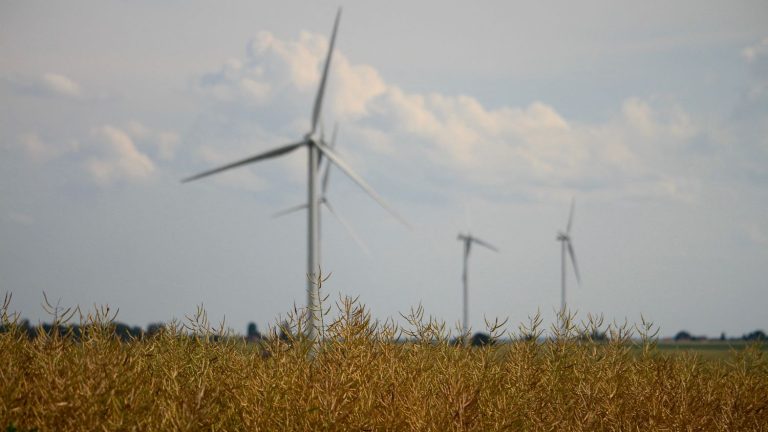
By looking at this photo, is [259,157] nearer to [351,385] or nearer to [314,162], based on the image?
[314,162]

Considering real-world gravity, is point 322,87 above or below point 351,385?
above

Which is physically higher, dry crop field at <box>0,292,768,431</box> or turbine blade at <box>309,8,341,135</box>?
turbine blade at <box>309,8,341,135</box>

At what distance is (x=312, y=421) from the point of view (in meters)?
14.1

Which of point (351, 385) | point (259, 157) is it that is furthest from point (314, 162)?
point (351, 385)

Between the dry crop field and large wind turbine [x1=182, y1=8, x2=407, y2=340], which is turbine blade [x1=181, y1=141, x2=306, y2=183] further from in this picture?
the dry crop field

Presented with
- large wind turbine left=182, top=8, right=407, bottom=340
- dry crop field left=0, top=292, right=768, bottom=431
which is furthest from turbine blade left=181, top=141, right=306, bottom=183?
dry crop field left=0, top=292, right=768, bottom=431

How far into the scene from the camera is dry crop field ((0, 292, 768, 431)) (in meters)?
13.6

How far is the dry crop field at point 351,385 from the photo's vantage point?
1359 cm

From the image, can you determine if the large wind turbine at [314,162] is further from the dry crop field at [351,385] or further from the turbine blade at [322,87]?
the dry crop field at [351,385]

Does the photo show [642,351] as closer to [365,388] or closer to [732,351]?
[732,351]

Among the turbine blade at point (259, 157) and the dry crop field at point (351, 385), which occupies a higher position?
the turbine blade at point (259, 157)

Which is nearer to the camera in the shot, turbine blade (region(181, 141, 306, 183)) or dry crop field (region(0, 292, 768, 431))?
dry crop field (region(0, 292, 768, 431))

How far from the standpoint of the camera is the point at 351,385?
15594 mm

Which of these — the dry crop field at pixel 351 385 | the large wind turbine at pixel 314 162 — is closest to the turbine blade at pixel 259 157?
the large wind turbine at pixel 314 162
